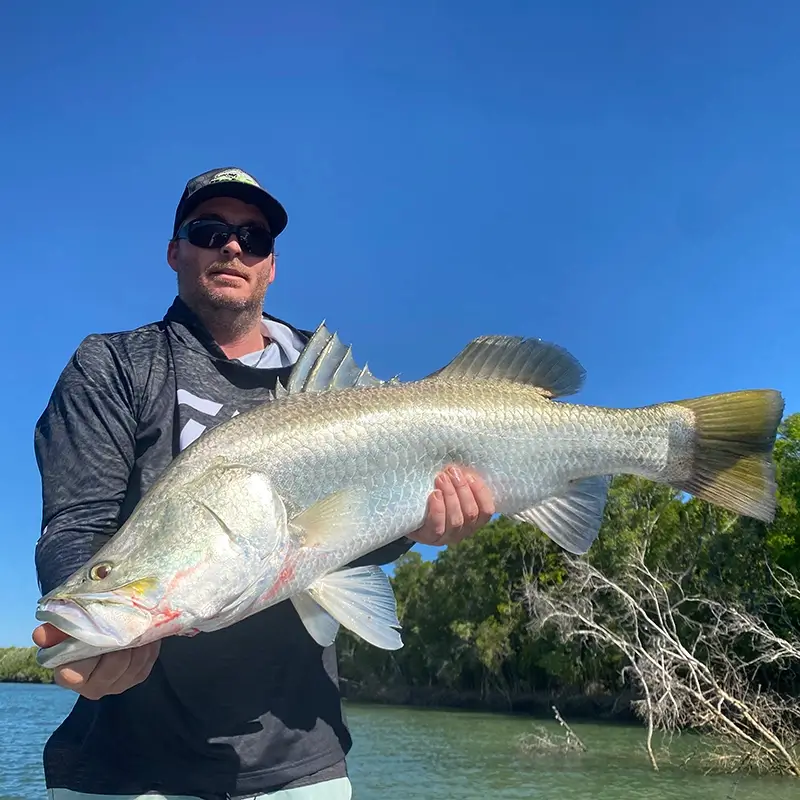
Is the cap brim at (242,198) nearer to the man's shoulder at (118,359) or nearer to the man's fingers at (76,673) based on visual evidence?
the man's shoulder at (118,359)

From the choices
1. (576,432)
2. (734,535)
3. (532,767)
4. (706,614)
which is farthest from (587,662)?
(576,432)

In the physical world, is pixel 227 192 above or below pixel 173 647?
above

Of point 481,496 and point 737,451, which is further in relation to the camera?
point 737,451

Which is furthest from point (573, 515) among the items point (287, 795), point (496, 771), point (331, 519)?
point (496, 771)

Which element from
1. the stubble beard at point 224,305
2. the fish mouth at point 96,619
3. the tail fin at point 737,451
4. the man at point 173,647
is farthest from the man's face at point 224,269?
the tail fin at point 737,451

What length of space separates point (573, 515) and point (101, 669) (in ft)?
7.34

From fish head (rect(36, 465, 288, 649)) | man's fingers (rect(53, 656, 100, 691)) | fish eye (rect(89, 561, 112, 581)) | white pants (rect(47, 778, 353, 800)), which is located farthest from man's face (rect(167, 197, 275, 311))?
white pants (rect(47, 778, 353, 800))

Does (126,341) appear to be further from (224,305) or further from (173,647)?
(173,647)

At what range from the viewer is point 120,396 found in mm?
3018

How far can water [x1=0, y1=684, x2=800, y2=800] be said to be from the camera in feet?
64.7

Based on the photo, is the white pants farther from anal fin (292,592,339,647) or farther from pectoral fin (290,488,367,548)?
pectoral fin (290,488,367,548)

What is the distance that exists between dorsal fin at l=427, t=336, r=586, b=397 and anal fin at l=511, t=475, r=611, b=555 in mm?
501

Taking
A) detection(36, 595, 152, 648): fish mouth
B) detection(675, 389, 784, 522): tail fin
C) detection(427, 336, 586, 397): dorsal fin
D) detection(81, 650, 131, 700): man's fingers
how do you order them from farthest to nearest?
detection(427, 336, 586, 397): dorsal fin < detection(675, 389, 784, 522): tail fin < detection(81, 650, 131, 700): man's fingers < detection(36, 595, 152, 648): fish mouth

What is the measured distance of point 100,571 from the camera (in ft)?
7.86
